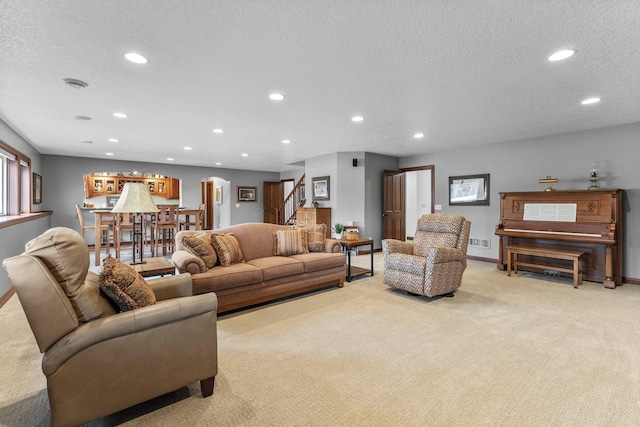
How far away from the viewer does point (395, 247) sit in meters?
4.20

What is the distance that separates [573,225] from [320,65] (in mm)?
4555

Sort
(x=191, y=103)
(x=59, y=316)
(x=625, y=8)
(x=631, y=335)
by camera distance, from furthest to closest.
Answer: (x=191, y=103) < (x=631, y=335) < (x=625, y=8) < (x=59, y=316)

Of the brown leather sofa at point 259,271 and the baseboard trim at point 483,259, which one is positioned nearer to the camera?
the brown leather sofa at point 259,271

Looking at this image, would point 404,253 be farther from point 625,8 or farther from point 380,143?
point 625,8

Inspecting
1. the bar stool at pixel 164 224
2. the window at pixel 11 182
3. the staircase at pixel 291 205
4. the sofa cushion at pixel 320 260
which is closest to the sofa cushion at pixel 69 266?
the sofa cushion at pixel 320 260

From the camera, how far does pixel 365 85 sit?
3113 mm

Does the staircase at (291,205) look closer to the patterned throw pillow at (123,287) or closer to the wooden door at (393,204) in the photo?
the wooden door at (393,204)

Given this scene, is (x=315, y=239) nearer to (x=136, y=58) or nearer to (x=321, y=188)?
(x=136, y=58)

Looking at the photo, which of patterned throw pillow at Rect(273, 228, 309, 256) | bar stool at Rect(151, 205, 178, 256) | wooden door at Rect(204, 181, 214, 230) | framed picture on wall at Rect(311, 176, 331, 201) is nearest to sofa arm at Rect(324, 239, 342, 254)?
patterned throw pillow at Rect(273, 228, 309, 256)

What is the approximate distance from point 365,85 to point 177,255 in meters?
2.61

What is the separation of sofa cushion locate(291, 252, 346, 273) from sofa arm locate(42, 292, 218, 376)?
6.85 ft

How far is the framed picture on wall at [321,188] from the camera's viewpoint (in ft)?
24.1

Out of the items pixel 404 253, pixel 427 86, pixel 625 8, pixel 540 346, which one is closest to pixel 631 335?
pixel 540 346

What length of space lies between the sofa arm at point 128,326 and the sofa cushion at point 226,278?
4.04 ft
